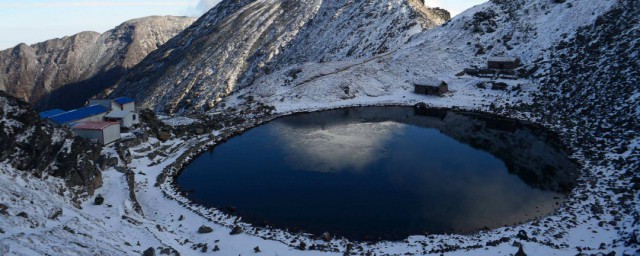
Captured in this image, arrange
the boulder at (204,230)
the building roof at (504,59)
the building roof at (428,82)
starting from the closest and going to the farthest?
1. the boulder at (204,230)
2. the building roof at (504,59)
3. the building roof at (428,82)

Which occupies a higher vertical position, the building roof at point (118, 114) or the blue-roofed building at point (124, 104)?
the blue-roofed building at point (124, 104)

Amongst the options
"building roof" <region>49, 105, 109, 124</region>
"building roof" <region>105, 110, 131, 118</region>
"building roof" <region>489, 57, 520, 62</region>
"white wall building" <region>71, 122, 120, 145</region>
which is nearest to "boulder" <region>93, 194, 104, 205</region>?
"white wall building" <region>71, 122, 120, 145</region>

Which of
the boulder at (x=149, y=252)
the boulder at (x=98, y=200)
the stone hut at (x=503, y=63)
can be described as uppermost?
the stone hut at (x=503, y=63)

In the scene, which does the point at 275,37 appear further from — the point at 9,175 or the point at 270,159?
the point at 9,175

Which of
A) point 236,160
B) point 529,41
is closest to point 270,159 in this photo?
point 236,160

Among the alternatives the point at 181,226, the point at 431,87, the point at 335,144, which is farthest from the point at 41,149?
the point at 431,87

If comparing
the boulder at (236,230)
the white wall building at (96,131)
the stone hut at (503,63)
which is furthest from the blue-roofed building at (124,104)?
the stone hut at (503,63)

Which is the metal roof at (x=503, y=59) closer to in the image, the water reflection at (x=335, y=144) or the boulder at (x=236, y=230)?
the water reflection at (x=335, y=144)
